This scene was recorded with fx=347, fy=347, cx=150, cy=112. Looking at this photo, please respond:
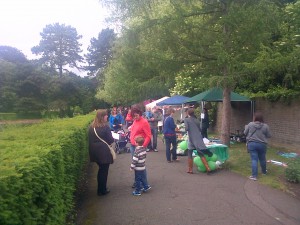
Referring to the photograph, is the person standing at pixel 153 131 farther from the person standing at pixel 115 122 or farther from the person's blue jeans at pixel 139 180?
the person's blue jeans at pixel 139 180

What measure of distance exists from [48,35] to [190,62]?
69727 millimetres

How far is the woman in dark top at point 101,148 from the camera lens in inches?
274

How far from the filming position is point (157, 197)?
6.89 meters

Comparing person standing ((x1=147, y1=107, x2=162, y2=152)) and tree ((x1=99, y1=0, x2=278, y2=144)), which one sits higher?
tree ((x1=99, y1=0, x2=278, y2=144))

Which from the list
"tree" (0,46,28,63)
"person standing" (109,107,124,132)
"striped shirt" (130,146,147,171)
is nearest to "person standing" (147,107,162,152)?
"person standing" (109,107,124,132)

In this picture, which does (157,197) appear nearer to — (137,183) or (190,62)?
(137,183)

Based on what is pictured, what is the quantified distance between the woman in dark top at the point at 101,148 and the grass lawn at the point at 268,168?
3.62 m

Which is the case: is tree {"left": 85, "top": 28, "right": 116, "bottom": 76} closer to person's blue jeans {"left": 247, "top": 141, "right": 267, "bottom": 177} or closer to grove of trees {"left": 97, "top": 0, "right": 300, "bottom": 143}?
grove of trees {"left": 97, "top": 0, "right": 300, "bottom": 143}

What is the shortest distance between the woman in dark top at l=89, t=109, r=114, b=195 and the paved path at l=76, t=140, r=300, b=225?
15.7 inches

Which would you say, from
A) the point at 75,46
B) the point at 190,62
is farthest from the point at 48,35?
the point at 190,62

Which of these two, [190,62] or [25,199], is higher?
[190,62]

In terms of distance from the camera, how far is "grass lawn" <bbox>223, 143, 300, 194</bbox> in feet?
25.7

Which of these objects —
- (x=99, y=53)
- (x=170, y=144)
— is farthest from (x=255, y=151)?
(x=99, y=53)

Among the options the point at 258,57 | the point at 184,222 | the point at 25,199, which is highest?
the point at 258,57
